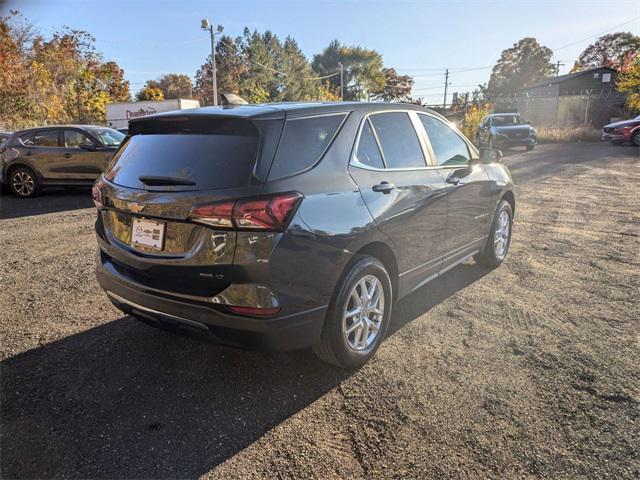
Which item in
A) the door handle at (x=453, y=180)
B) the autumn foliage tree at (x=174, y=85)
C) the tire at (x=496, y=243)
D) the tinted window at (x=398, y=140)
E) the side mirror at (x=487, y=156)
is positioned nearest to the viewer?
the tinted window at (x=398, y=140)

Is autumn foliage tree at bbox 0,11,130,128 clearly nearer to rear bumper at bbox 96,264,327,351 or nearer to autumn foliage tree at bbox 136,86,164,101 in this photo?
autumn foliage tree at bbox 136,86,164,101

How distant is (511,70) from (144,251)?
319 ft

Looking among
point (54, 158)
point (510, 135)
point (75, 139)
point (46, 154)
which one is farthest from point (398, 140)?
point (510, 135)

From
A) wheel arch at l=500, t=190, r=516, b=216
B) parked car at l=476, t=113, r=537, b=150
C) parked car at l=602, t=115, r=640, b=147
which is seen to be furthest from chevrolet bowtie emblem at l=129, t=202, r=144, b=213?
parked car at l=602, t=115, r=640, b=147

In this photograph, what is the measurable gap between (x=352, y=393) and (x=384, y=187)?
1.37 metres

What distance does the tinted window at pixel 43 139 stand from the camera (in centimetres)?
1031

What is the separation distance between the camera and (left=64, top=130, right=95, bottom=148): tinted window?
33.7 feet

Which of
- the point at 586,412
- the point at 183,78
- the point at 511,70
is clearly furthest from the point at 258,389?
the point at 511,70

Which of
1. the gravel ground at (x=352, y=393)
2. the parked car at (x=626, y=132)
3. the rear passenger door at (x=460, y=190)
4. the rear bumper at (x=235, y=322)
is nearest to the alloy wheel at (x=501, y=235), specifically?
the rear passenger door at (x=460, y=190)

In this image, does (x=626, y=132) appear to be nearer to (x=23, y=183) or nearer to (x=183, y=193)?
(x=23, y=183)

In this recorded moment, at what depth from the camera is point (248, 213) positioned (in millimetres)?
2344

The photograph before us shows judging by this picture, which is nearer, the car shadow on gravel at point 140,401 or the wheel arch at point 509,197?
the car shadow on gravel at point 140,401

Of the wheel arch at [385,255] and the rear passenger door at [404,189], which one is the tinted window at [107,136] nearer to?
the rear passenger door at [404,189]

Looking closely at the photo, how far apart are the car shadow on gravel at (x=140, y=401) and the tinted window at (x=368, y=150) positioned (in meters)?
1.38
